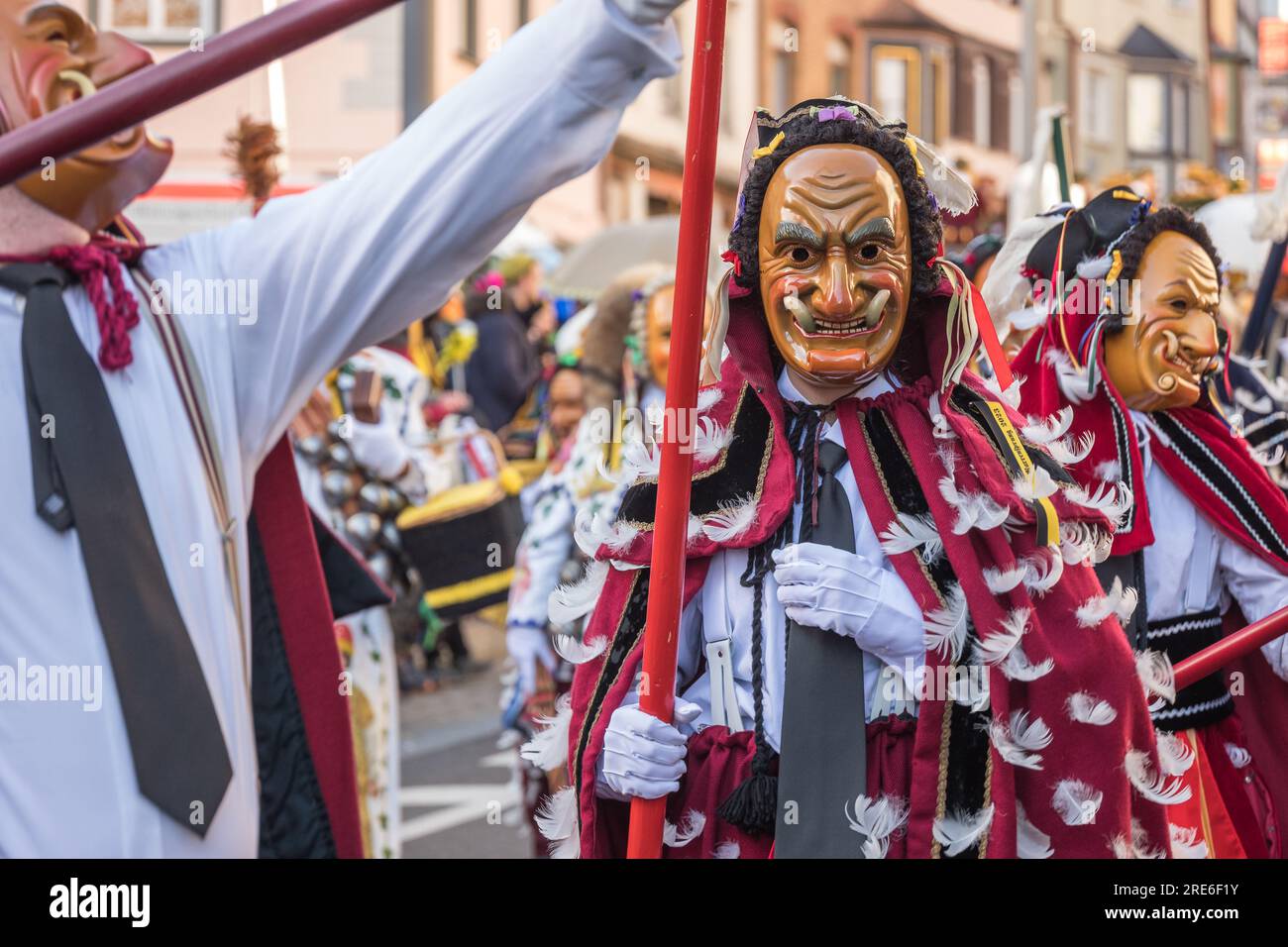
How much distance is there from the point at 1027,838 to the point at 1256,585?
1380mm

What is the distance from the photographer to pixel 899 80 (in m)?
31.0

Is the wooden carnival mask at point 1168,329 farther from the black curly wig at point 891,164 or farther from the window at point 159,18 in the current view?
the window at point 159,18

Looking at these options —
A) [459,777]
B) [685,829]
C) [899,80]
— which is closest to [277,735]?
[685,829]

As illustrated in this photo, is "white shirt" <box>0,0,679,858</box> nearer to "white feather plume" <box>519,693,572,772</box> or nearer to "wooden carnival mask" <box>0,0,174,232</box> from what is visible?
"wooden carnival mask" <box>0,0,174,232</box>

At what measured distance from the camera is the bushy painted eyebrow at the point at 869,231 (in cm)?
287

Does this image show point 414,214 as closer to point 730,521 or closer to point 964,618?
point 730,521

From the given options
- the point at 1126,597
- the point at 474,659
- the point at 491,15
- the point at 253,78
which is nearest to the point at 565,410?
the point at 1126,597

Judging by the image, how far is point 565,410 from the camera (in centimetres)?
706

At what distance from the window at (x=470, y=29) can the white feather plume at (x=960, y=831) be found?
17.1 meters

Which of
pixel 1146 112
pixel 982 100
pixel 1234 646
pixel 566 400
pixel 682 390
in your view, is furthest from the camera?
pixel 1146 112

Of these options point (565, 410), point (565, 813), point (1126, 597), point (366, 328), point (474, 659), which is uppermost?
point (366, 328)

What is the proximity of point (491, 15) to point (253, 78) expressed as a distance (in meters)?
7.22

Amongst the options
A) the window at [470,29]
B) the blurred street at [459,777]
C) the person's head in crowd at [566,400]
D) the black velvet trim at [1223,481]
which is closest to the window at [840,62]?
the window at [470,29]
